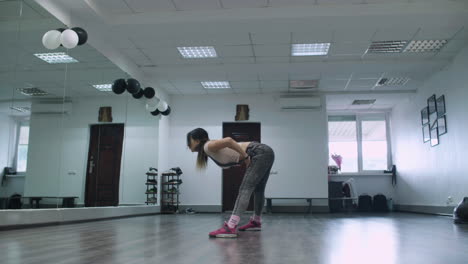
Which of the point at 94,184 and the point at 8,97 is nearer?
the point at 8,97

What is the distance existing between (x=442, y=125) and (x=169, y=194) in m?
6.41

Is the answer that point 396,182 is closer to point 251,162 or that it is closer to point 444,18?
point 444,18

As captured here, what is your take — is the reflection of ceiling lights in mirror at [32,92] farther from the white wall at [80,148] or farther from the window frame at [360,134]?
the window frame at [360,134]

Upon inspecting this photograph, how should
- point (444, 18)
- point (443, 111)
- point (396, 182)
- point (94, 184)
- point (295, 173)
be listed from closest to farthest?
point (444, 18)
point (94, 184)
point (443, 111)
point (295, 173)
point (396, 182)

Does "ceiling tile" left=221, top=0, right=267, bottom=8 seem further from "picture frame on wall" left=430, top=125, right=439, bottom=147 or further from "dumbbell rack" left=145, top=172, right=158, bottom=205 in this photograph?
"picture frame on wall" left=430, top=125, right=439, bottom=147

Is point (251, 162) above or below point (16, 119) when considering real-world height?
below

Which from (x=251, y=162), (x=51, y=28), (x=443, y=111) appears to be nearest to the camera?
(x=251, y=162)

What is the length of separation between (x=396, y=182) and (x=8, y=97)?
10.4 meters

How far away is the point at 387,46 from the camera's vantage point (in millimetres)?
7320

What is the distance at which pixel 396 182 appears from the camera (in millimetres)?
11758

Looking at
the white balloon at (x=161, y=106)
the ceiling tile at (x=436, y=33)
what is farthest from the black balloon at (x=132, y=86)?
the ceiling tile at (x=436, y=33)

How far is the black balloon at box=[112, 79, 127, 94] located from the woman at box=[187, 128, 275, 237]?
4.28 meters

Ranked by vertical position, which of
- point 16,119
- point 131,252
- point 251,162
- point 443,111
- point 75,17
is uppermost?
point 75,17

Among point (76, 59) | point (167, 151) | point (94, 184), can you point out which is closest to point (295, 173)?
point (167, 151)
